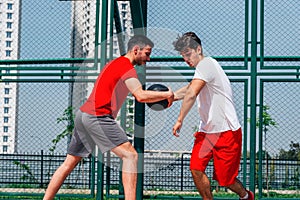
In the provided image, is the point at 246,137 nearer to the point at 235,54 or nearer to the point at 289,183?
the point at 235,54

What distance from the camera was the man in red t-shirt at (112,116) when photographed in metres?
5.59

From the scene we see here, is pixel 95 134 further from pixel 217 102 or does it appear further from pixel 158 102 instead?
pixel 217 102

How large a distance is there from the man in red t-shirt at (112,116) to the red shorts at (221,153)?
53 cm

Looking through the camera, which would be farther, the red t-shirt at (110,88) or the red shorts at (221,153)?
the red shorts at (221,153)

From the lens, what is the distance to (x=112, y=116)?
226 inches

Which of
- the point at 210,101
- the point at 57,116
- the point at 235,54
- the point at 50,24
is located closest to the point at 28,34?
the point at 50,24

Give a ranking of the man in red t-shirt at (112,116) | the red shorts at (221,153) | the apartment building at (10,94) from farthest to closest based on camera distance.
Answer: the apartment building at (10,94)
the red shorts at (221,153)
the man in red t-shirt at (112,116)

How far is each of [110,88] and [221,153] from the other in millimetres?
1137

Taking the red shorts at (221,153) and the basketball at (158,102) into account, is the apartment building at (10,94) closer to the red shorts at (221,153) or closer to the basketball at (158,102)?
the basketball at (158,102)


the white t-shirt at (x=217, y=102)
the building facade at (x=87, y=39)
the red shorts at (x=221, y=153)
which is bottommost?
the red shorts at (x=221, y=153)

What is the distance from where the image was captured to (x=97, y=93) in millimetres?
5730

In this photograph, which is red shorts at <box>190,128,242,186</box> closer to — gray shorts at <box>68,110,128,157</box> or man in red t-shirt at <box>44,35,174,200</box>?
man in red t-shirt at <box>44,35,174,200</box>

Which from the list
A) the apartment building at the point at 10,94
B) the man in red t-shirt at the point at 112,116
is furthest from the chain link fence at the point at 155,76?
the man in red t-shirt at the point at 112,116

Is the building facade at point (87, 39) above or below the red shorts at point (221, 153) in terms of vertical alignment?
above
